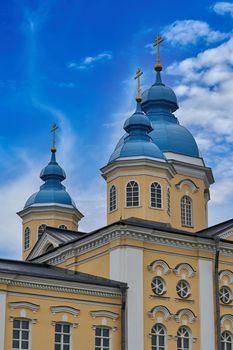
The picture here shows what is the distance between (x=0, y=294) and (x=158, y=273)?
722 cm

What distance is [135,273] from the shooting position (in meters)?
34.6

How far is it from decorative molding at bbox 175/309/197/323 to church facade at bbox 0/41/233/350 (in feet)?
0.14

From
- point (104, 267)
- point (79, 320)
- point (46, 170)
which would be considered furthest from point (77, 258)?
point (46, 170)

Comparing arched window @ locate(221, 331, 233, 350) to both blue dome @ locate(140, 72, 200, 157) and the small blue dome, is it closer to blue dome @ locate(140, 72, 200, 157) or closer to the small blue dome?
blue dome @ locate(140, 72, 200, 157)

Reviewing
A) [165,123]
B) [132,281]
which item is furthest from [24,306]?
[165,123]

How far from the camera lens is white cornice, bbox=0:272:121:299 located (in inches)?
1246

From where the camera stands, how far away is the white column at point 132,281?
33.8 m

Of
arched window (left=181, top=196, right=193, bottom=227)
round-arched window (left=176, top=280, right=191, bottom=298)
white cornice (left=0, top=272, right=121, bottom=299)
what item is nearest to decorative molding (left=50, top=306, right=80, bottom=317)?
white cornice (left=0, top=272, right=121, bottom=299)

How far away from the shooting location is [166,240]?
3600 centimetres

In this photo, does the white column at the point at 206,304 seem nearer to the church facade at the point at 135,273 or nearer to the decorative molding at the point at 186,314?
the church facade at the point at 135,273

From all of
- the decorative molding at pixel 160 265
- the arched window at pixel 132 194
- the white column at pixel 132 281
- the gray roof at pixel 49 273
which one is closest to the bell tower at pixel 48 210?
the arched window at pixel 132 194

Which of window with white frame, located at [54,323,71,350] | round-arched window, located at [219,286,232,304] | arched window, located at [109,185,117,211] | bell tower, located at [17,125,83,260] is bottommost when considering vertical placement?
window with white frame, located at [54,323,71,350]

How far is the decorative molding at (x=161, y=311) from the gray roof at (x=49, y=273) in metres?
1.63

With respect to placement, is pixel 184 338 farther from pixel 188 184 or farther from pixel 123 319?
pixel 188 184
